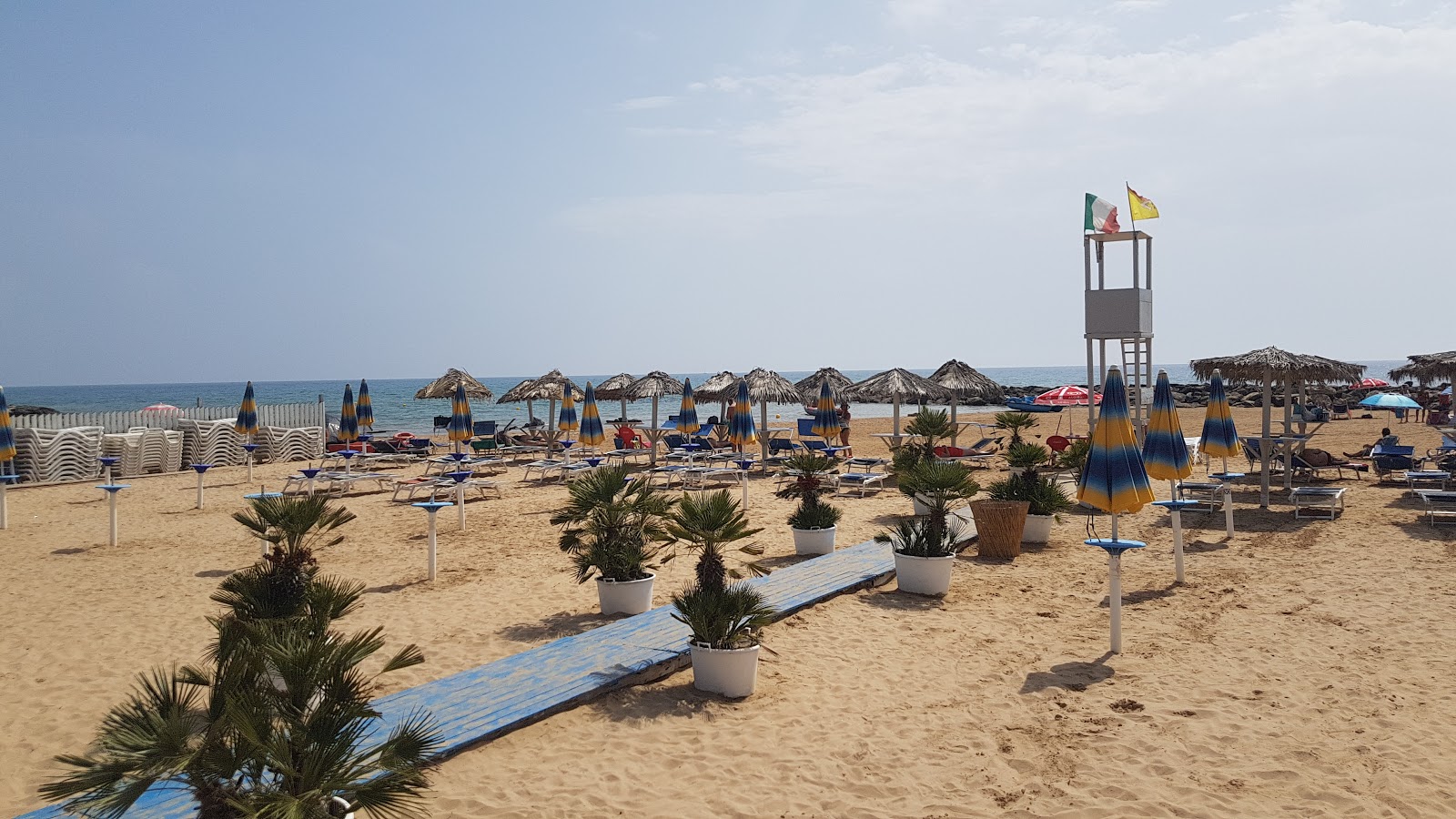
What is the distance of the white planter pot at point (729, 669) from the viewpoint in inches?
215

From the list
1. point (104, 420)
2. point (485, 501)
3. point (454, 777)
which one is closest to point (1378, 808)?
point (454, 777)

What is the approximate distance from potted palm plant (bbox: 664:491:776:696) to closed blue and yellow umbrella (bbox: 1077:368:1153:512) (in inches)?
101

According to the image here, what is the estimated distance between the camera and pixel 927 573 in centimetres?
795

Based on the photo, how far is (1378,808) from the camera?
3992 mm

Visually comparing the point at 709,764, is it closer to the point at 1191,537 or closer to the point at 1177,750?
the point at 1177,750

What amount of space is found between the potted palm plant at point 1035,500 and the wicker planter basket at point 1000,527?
1.77 ft

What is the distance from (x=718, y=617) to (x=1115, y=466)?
10.1 feet

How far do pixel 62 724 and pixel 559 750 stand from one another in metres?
2.96

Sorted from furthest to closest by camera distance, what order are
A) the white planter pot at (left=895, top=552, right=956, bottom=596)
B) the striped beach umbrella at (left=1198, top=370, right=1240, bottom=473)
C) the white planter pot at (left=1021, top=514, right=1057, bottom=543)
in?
the striped beach umbrella at (left=1198, top=370, right=1240, bottom=473) < the white planter pot at (left=1021, top=514, right=1057, bottom=543) < the white planter pot at (left=895, top=552, right=956, bottom=596)

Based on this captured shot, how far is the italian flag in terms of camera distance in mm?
15836

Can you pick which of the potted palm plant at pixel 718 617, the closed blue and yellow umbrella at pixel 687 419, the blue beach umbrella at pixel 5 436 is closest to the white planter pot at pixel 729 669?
the potted palm plant at pixel 718 617

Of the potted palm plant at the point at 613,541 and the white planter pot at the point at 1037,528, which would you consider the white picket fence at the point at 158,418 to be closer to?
the potted palm plant at the point at 613,541

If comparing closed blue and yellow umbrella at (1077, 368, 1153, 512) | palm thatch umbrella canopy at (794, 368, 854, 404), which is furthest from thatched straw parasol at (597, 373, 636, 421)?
closed blue and yellow umbrella at (1077, 368, 1153, 512)

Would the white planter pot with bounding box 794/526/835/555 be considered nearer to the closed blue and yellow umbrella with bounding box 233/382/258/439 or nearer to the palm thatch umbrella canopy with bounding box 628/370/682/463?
the palm thatch umbrella canopy with bounding box 628/370/682/463
